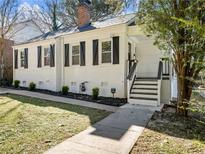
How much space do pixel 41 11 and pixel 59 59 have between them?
18.0 meters

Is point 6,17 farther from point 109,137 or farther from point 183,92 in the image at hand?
point 109,137

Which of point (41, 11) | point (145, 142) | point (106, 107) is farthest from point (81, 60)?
point (41, 11)

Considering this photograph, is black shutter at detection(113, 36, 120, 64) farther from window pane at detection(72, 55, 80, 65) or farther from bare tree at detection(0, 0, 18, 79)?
bare tree at detection(0, 0, 18, 79)

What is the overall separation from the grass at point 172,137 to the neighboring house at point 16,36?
17057 millimetres

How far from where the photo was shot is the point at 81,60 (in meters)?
13.7

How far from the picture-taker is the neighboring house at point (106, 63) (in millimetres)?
11375

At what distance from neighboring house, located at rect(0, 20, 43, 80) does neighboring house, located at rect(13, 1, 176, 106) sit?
5.28m

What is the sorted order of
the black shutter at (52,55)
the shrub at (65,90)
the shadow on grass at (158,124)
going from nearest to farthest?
the shadow on grass at (158,124), the shrub at (65,90), the black shutter at (52,55)

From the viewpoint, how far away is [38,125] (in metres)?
6.63

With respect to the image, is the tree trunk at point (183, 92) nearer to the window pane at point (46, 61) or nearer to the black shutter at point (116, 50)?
the black shutter at point (116, 50)

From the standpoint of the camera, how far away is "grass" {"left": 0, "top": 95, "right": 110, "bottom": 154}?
5.16 m

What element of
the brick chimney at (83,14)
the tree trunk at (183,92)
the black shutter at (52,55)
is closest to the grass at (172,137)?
the tree trunk at (183,92)

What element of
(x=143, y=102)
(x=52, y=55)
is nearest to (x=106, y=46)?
(x=143, y=102)

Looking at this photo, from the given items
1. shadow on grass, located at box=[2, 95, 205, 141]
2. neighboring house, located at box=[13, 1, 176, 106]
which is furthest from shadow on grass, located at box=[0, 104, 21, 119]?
neighboring house, located at box=[13, 1, 176, 106]
